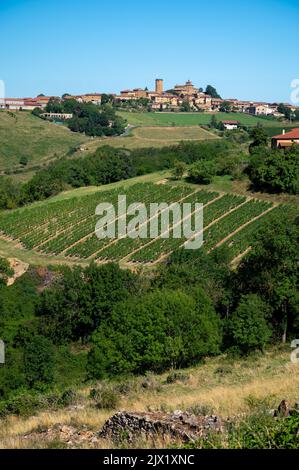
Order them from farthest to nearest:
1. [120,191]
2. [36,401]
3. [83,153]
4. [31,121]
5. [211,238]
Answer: [31,121], [83,153], [120,191], [211,238], [36,401]

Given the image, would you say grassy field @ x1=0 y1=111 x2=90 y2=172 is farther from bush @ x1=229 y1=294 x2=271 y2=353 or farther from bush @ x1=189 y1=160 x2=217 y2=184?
bush @ x1=229 y1=294 x2=271 y2=353

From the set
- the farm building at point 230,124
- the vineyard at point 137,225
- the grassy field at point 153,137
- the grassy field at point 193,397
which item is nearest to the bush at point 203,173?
the vineyard at point 137,225

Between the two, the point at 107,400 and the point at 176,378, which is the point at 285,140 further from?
the point at 107,400

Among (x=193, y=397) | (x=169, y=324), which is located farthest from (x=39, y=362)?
(x=193, y=397)

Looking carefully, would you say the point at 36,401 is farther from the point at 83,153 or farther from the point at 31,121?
the point at 31,121
